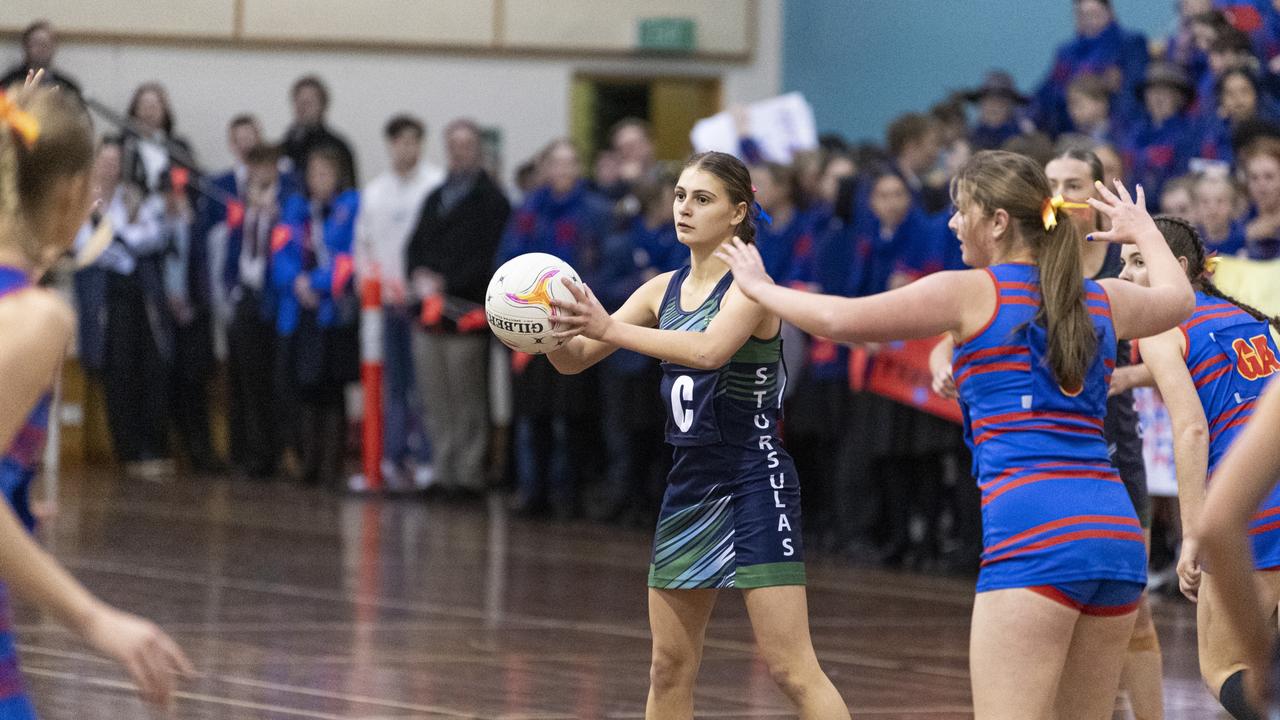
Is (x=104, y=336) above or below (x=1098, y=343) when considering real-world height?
below

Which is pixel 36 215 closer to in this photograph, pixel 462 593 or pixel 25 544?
pixel 25 544

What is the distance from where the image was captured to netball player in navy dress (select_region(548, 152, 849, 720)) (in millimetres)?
4914

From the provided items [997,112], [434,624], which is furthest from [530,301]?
[997,112]

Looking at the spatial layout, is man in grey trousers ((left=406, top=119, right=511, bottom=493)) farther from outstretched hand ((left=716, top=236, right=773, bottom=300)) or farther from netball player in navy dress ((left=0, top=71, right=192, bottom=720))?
netball player in navy dress ((left=0, top=71, right=192, bottom=720))

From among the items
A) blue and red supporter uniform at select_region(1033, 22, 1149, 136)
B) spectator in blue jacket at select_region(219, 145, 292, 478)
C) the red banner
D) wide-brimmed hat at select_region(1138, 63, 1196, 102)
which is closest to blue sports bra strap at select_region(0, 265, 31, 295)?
the red banner

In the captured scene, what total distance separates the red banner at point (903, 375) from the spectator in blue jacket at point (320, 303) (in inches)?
202

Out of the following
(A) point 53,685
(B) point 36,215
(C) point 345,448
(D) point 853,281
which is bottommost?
(C) point 345,448


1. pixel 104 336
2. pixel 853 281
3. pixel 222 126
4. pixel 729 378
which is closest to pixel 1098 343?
pixel 729 378

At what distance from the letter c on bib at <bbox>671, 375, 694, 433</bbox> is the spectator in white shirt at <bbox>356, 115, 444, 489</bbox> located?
939 centimetres

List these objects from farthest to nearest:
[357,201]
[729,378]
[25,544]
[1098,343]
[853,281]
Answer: [357,201], [853,281], [729,378], [1098,343], [25,544]

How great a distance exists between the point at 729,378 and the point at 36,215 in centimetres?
238

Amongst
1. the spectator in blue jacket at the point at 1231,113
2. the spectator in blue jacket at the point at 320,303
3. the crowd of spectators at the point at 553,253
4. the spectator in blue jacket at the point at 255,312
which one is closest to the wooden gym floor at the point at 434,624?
the crowd of spectators at the point at 553,253

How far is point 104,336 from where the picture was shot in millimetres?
15281

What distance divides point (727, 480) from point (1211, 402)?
56.2 inches
